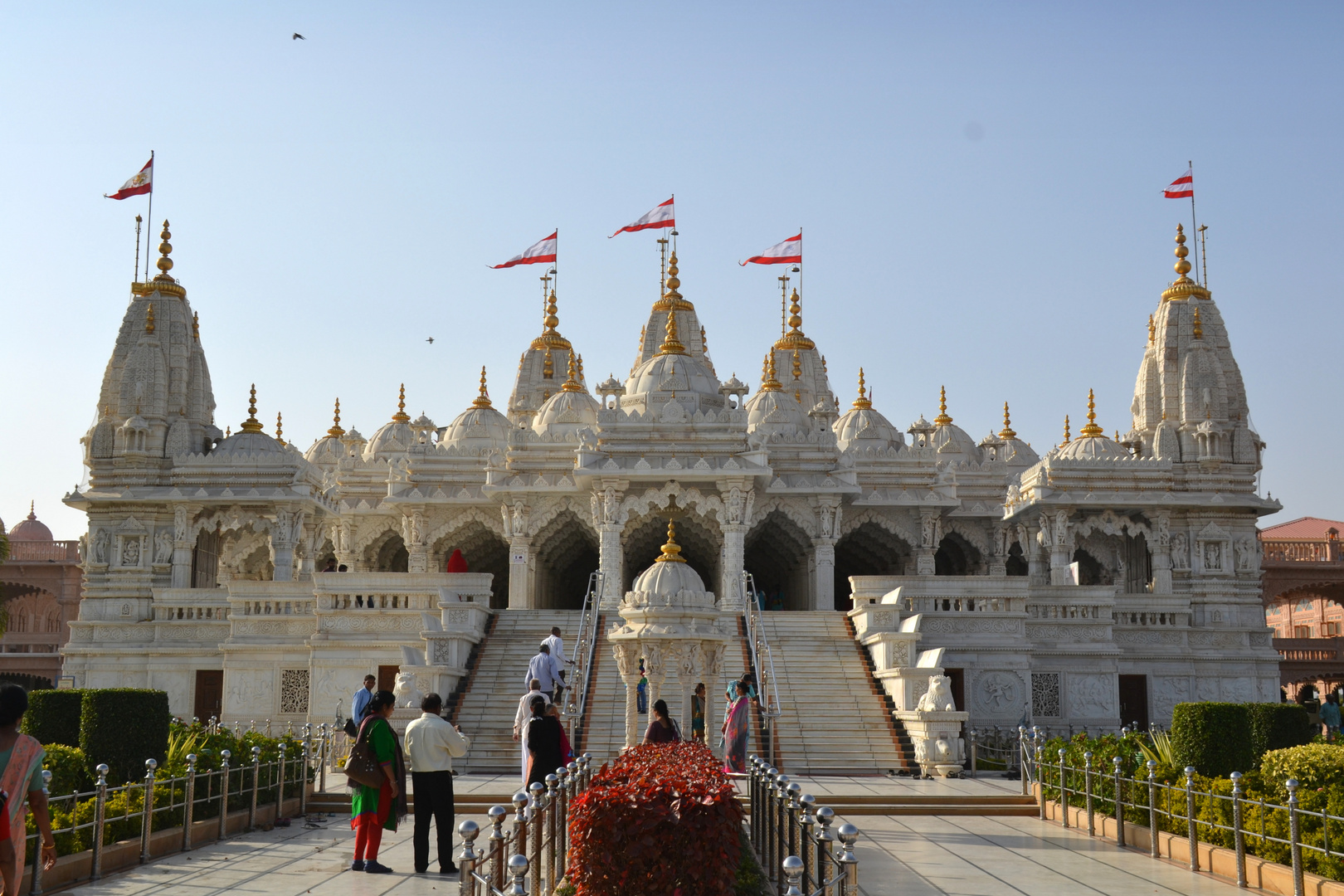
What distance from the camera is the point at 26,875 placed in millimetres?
10766

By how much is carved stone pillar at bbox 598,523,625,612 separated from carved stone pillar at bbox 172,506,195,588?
37.7ft

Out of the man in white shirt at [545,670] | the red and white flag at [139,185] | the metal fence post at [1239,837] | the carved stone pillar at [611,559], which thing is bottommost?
the metal fence post at [1239,837]

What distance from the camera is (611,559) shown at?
32.3 meters

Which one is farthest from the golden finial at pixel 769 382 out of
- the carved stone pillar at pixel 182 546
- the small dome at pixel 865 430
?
the carved stone pillar at pixel 182 546

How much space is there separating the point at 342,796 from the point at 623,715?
7.29m

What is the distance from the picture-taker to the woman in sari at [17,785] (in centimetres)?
841

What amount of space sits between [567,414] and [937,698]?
1862cm

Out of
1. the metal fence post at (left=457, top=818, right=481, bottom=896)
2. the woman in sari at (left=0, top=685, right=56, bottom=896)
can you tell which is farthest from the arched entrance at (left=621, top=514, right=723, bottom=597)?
the metal fence post at (left=457, top=818, right=481, bottom=896)

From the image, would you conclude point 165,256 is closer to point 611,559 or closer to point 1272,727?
point 611,559

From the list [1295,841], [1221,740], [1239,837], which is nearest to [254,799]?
[1239,837]

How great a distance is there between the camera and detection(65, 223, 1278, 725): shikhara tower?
28375 millimetres

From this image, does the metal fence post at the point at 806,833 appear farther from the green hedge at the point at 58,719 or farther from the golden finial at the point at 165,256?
the golden finial at the point at 165,256

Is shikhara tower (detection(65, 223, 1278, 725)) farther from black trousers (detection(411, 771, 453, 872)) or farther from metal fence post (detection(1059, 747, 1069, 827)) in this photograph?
black trousers (detection(411, 771, 453, 872))

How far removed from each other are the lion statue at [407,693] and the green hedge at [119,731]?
26.3 ft
